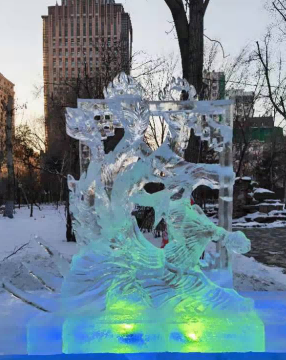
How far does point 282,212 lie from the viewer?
14.7 meters

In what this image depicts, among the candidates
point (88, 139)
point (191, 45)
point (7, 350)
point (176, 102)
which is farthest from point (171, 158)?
point (191, 45)

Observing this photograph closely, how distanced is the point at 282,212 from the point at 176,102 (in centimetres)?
1302

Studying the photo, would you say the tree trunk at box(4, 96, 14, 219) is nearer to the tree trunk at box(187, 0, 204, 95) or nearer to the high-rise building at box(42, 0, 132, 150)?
the high-rise building at box(42, 0, 132, 150)

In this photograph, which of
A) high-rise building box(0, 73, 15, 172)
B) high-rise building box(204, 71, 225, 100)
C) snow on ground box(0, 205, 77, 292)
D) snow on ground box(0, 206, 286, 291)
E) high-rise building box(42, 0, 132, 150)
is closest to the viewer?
snow on ground box(0, 206, 286, 291)

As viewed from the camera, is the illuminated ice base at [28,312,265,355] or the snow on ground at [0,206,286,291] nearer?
the illuminated ice base at [28,312,265,355]

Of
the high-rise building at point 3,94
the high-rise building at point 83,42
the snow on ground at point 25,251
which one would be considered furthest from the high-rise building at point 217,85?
the high-rise building at point 3,94

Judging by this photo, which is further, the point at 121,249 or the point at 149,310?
the point at 121,249

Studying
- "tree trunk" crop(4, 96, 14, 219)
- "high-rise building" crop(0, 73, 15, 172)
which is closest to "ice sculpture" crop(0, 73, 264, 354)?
"tree trunk" crop(4, 96, 14, 219)

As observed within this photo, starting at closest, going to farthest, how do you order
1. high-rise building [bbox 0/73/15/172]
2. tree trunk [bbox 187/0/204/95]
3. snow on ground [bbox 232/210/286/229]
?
tree trunk [bbox 187/0/204/95] → snow on ground [bbox 232/210/286/229] → high-rise building [bbox 0/73/15/172]

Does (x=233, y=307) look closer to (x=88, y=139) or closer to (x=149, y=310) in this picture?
(x=149, y=310)

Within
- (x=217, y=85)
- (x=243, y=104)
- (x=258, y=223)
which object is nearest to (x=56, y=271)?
(x=217, y=85)

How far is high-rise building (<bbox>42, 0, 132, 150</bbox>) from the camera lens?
29.0 feet

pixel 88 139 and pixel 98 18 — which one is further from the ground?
pixel 98 18

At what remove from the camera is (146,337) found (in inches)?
89.9
